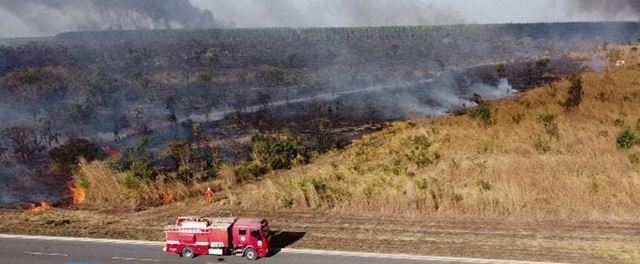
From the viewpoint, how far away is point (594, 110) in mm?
41500

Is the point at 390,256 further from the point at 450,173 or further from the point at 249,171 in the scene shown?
the point at 249,171

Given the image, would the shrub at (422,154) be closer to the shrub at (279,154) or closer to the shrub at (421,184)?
the shrub at (421,184)

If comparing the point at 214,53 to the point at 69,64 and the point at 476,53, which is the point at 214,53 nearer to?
the point at 69,64

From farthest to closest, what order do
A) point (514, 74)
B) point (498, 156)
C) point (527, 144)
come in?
point (514, 74)
point (527, 144)
point (498, 156)

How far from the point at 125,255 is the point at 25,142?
35.5m

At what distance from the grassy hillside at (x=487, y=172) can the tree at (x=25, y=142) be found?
82.9 ft

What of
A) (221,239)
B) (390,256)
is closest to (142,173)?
(221,239)

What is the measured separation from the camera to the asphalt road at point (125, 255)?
19.1 meters

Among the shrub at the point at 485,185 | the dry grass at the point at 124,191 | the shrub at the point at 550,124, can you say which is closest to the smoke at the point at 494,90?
the shrub at the point at 550,124

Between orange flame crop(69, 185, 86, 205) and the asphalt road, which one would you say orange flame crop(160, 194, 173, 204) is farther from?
the asphalt road

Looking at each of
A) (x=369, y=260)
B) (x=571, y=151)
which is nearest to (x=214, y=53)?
(x=571, y=151)

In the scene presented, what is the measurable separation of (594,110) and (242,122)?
3373 cm

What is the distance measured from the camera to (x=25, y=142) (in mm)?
49656

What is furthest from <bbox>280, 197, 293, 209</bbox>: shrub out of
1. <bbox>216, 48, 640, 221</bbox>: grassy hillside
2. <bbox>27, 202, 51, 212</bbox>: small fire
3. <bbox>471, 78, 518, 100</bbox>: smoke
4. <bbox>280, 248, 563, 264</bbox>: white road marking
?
<bbox>471, 78, 518, 100</bbox>: smoke
